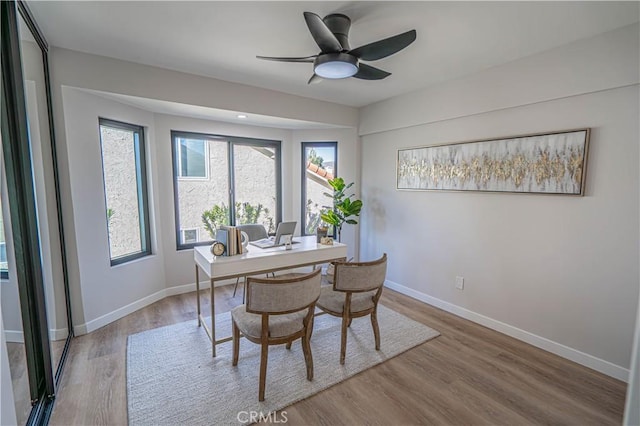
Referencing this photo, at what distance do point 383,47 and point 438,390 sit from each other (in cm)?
249

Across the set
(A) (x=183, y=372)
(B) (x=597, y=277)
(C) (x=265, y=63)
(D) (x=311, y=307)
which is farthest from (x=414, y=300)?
(C) (x=265, y=63)

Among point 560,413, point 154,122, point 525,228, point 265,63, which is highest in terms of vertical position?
point 265,63

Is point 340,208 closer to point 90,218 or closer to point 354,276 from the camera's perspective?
point 354,276

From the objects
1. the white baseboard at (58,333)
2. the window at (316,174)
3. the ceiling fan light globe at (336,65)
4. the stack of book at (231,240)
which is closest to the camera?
the ceiling fan light globe at (336,65)

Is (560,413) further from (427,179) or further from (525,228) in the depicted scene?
(427,179)

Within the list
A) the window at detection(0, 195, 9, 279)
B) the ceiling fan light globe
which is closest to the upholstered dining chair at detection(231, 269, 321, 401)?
the window at detection(0, 195, 9, 279)

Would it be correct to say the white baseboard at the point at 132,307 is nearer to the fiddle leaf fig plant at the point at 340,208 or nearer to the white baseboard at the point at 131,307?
the white baseboard at the point at 131,307

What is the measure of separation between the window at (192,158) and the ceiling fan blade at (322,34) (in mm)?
2661

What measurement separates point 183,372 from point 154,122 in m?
2.84

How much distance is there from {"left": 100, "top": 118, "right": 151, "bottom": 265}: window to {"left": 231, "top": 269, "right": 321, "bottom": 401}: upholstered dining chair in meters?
1.99

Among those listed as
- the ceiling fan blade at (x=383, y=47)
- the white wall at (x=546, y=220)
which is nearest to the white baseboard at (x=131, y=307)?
the white wall at (x=546, y=220)

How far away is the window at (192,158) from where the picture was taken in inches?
151

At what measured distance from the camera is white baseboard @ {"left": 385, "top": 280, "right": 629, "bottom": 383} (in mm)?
2258

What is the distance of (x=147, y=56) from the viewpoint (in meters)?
2.63
